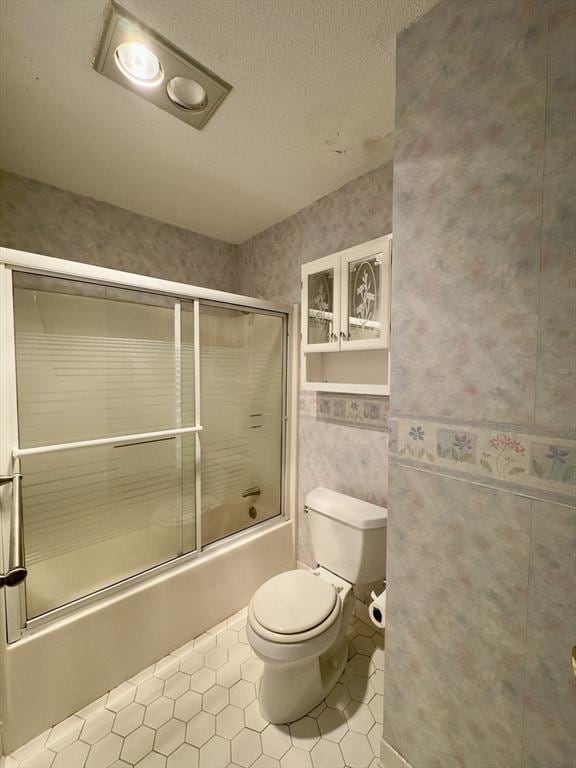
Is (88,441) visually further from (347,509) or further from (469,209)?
(469,209)

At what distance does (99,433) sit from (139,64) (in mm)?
1358

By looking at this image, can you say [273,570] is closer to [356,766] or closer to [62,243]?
[356,766]

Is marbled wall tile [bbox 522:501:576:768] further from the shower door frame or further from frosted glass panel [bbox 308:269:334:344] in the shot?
the shower door frame

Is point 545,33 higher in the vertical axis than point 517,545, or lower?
higher

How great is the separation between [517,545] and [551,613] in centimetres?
14

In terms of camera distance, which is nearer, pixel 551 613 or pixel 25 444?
pixel 551 613

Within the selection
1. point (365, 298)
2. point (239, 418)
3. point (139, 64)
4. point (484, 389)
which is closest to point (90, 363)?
point (239, 418)

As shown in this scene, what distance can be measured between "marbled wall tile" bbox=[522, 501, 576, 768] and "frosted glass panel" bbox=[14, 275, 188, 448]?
1.42 metres

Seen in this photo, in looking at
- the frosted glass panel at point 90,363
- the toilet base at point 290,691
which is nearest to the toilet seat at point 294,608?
the toilet base at point 290,691

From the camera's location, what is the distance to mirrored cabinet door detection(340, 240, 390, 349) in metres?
1.26

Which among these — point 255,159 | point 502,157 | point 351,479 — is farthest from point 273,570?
point 255,159

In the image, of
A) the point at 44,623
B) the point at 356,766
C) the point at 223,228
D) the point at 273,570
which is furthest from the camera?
the point at 223,228

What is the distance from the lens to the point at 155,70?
3.31 ft

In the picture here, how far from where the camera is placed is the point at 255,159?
1.41m
